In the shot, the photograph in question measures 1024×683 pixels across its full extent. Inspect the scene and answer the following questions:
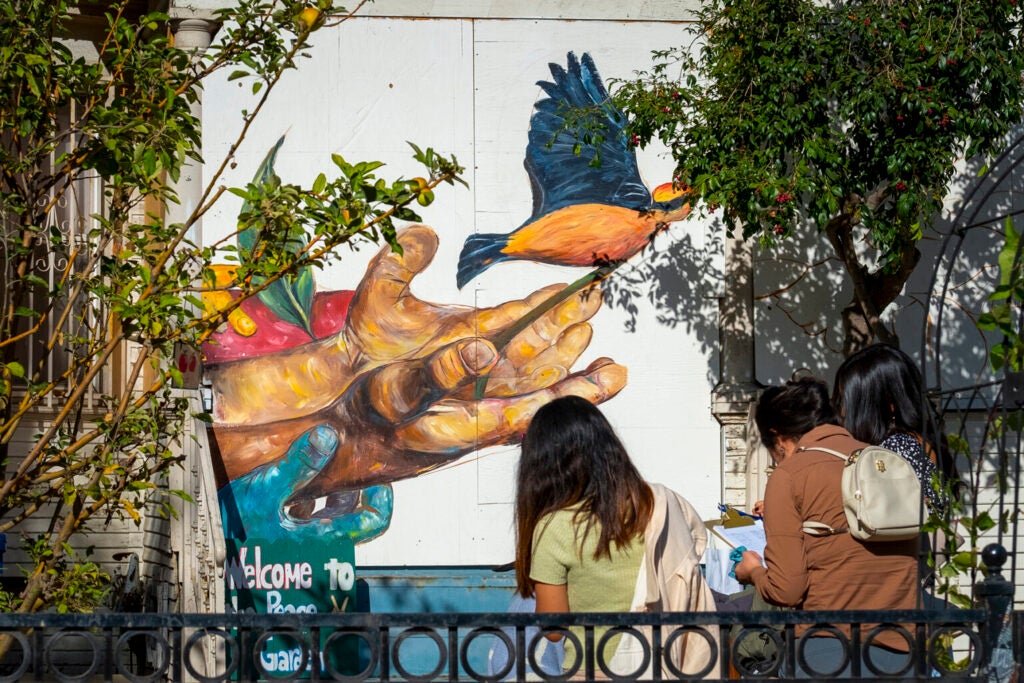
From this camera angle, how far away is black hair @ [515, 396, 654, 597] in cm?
382

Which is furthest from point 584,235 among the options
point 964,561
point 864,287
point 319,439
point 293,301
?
point 964,561

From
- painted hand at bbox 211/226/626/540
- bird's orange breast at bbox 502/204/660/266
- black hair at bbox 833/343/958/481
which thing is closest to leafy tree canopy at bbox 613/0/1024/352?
bird's orange breast at bbox 502/204/660/266

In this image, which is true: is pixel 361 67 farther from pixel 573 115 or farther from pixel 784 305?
pixel 784 305

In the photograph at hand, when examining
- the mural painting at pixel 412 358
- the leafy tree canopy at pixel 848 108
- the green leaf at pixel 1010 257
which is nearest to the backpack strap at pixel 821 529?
the green leaf at pixel 1010 257

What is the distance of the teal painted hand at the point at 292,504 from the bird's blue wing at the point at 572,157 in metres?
2.14

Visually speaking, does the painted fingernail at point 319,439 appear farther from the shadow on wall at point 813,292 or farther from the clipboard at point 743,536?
the clipboard at point 743,536

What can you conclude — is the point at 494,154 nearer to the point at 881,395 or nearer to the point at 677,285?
the point at 677,285

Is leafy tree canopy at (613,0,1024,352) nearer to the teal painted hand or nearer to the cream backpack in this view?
the teal painted hand

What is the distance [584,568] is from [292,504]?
5189 mm

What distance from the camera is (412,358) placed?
8.78 metres

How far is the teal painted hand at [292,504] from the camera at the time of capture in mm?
8648

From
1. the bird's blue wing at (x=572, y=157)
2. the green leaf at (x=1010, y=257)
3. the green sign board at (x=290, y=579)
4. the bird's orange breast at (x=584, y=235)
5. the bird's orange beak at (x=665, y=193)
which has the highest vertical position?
the bird's blue wing at (x=572, y=157)

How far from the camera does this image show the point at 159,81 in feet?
15.5

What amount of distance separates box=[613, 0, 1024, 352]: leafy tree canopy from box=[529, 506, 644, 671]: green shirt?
158 inches
